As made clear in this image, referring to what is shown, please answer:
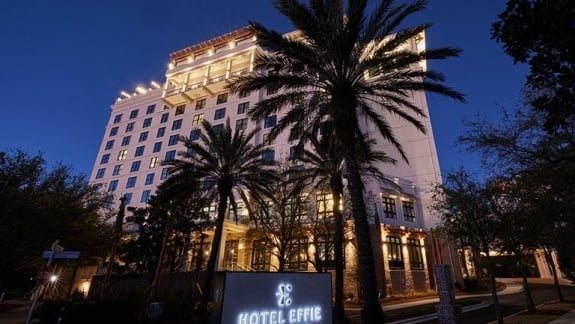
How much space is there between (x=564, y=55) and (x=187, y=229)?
30054 mm

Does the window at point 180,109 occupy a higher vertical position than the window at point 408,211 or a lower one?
higher

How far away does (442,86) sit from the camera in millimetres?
13703

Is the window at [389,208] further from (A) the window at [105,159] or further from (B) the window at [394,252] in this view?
(A) the window at [105,159]

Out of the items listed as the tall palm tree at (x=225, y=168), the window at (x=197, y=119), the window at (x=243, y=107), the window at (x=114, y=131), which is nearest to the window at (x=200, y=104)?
the window at (x=197, y=119)

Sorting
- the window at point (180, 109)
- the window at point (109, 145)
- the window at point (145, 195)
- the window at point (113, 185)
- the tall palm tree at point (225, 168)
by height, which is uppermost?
the window at point (180, 109)

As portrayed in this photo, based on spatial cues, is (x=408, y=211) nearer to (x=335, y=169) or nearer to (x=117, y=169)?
(x=335, y=169)

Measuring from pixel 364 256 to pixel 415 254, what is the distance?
26478 millimetres

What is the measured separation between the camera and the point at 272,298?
6.04 m

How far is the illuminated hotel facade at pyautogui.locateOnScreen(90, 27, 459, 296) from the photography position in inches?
1282

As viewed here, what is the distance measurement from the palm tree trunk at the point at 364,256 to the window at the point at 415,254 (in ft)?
82.1

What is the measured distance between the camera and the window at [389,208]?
3406 cm

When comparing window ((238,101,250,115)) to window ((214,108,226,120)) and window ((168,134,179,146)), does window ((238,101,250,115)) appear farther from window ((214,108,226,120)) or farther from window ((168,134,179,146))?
window ((168,134,179,146))

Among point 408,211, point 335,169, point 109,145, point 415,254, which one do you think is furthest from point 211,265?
point 109,145

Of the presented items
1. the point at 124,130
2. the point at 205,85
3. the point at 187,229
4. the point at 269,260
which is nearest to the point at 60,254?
the point at 187,229
